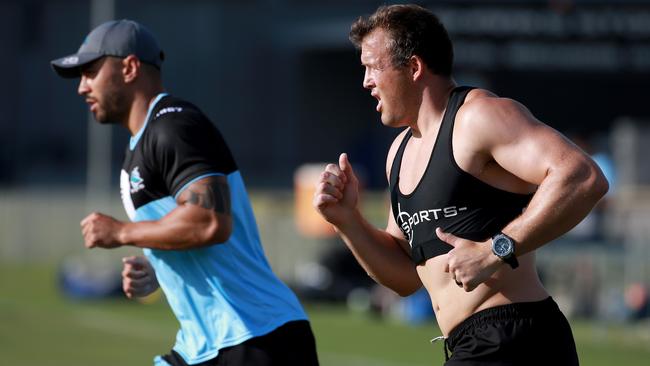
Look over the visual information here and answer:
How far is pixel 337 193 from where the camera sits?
231 inches

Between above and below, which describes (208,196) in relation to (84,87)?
below

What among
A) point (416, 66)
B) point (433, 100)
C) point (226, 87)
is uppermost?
point (416, 66)

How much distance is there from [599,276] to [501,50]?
3.01 m

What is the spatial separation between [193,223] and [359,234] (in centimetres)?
75

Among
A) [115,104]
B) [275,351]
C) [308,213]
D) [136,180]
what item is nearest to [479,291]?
[275,351]

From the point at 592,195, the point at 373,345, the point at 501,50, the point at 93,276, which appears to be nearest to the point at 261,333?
the point at 592,195

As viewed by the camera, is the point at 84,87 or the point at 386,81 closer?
the point at 386,81

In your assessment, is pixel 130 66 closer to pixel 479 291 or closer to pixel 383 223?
pixel 479 291

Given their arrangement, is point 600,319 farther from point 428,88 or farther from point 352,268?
point 428,88

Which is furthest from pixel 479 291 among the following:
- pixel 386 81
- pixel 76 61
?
pixel 76 61

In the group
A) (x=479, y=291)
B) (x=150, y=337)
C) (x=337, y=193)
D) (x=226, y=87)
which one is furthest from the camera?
(x=226, y=87)

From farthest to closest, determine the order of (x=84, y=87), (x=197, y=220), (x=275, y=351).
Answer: (x=84, y=87) < (x=275, y=351) < (x=197, y=220)

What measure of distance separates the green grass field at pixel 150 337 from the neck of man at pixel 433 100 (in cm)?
810

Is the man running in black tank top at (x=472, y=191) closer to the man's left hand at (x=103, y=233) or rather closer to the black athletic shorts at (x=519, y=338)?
the black athletic shorts at (x=519, y=338)
